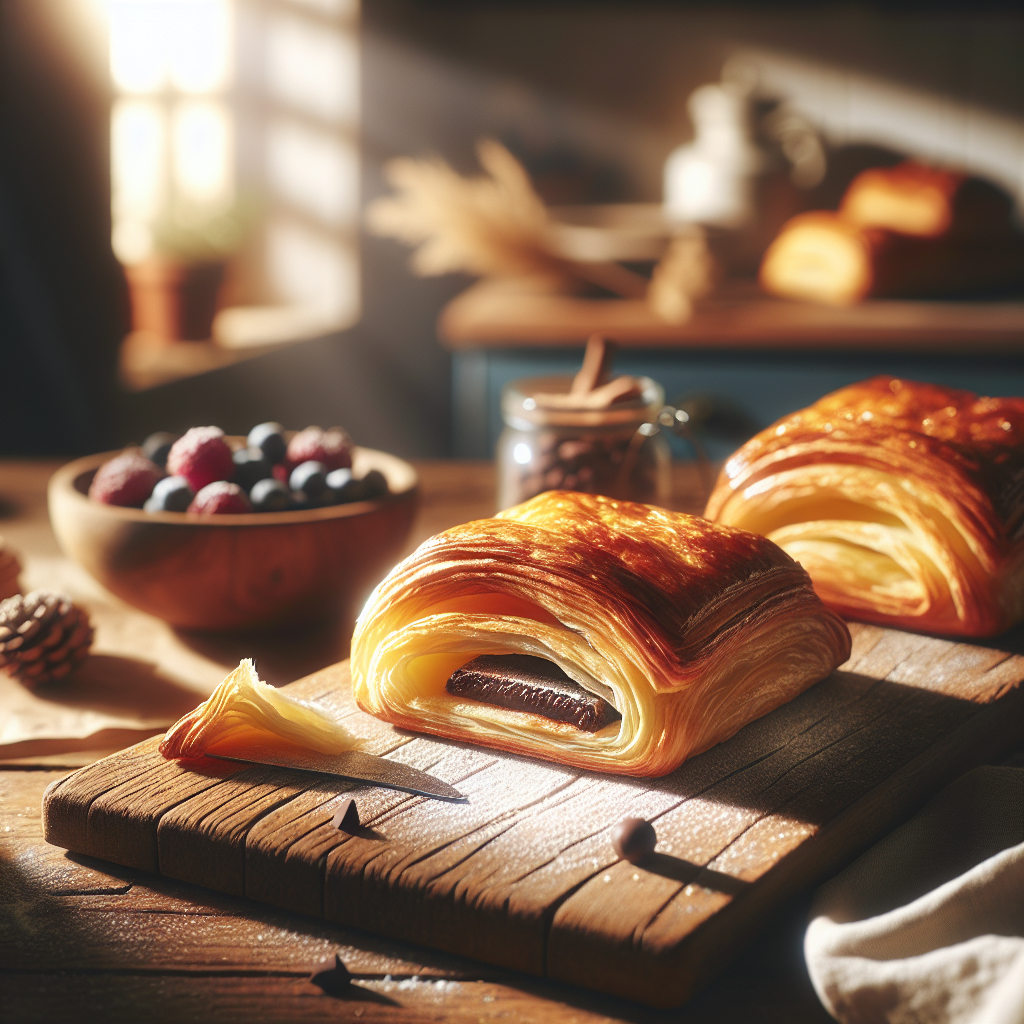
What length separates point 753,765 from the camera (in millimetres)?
968

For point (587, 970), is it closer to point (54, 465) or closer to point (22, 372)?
point (54, 465)

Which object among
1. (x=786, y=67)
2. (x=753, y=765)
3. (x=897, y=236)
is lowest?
(x=753, y=765)

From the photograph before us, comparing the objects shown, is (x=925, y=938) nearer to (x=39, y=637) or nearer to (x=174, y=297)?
(x=39, y=637)

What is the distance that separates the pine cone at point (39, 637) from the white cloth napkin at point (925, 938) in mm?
762

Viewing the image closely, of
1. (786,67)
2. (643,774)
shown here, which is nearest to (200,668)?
(643,774)

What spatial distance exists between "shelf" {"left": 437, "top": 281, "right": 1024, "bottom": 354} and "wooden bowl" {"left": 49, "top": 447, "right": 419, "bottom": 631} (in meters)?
1.90

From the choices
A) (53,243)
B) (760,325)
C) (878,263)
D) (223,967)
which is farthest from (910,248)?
(223,967)

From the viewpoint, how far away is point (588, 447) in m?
1.45

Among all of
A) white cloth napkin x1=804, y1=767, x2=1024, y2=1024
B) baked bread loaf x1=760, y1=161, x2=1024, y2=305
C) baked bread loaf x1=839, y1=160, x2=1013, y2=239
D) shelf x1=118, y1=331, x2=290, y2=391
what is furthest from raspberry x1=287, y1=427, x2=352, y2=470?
shelf x1=118, y1=331, x2=290, y2=391

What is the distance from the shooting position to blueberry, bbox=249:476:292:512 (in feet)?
4.27

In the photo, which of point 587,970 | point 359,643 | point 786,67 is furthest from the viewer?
point 786,67

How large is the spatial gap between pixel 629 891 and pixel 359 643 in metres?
0.37

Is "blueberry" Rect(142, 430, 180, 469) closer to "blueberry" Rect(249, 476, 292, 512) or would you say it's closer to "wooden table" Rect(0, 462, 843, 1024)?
"blueberry" Rect(249, 476, 292, 512)

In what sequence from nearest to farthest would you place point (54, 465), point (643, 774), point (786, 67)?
point (643, 774) < point (54, 465) < point (786, 67)
